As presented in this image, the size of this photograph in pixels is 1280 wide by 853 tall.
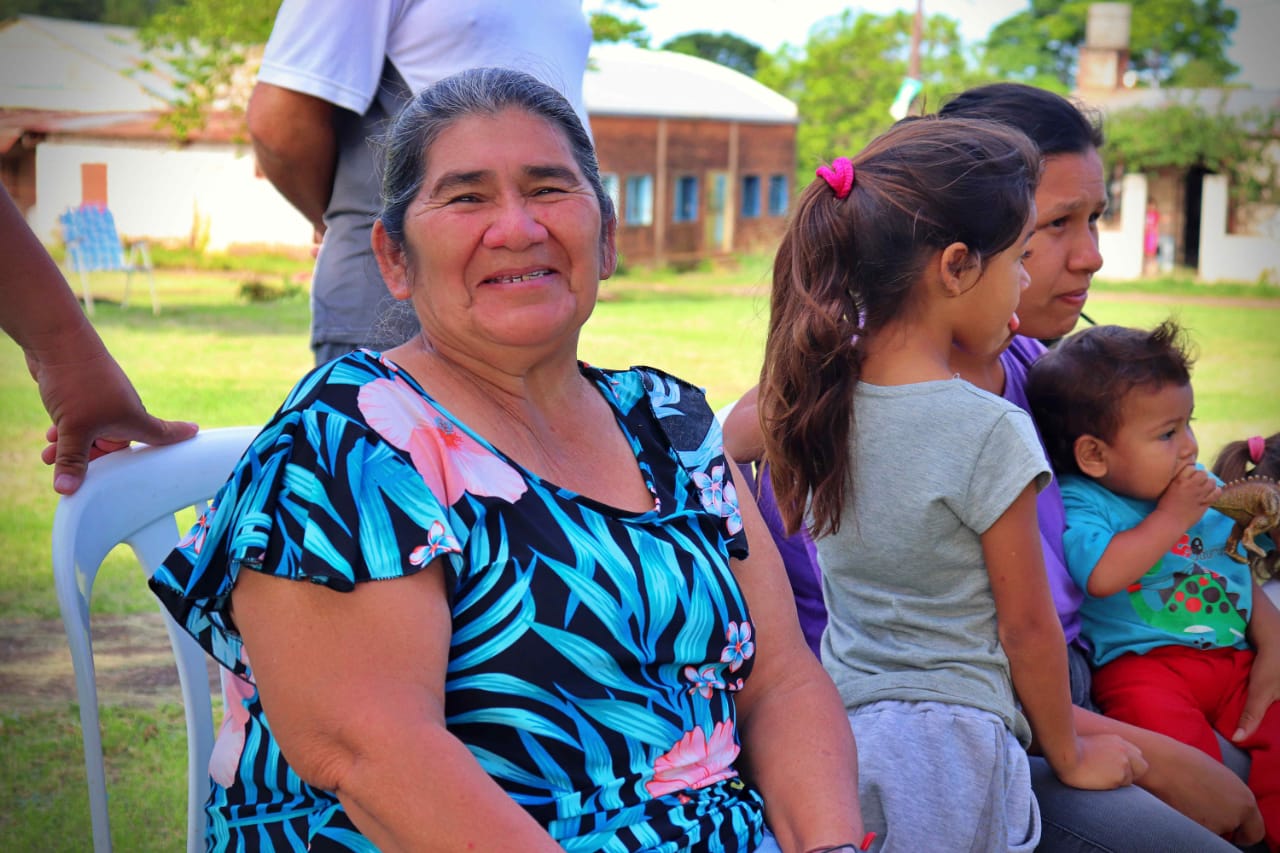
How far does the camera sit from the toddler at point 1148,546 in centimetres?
240

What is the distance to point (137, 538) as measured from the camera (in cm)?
210

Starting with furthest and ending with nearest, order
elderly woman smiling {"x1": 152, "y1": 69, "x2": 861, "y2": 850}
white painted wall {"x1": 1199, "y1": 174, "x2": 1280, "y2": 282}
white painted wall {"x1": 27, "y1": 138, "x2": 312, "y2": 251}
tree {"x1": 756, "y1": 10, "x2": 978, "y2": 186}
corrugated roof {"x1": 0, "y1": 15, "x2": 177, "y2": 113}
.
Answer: tree {"x1": 756, "y1": 10, "x2": 978, "y2": 186}, white painted wall {"x1": 1199, "y1": 174, "x2": 1280, "y2": 282}, corrugated roof {"x1": 0, "y1": 15, "x2": 177, "y2": 113}, white painted wall {"x1": 27, "y1": 138, "x2": 312, "y2": 251}, elderly woman smiling {"x1": 152, "y1": 69, "x2": 861, "y2": 850}

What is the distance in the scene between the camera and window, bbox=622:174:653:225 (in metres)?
25.5

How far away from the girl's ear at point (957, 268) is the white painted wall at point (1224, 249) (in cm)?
2484

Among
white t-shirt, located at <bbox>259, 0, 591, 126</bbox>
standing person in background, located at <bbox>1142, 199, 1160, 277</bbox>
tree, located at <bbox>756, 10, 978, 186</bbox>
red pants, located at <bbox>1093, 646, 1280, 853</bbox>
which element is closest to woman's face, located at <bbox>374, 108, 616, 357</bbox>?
white t-shirt, located at <bbox>259, 0, 591, 126</bbox>

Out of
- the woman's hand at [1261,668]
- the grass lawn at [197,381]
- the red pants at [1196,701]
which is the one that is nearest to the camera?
the red pants at [1196,701]

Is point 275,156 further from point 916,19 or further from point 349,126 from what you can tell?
point 916,19

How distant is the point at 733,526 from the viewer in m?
1.92

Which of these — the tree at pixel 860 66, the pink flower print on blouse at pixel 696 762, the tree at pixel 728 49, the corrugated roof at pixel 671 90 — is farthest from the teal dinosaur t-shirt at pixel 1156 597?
the tree at pixel 728 49

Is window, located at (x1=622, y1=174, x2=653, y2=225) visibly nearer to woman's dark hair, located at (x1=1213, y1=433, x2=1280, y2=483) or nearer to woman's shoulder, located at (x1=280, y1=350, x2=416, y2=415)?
woman's dark hair, located at (x1=1213, y1=433, x2=1280, y2=483)

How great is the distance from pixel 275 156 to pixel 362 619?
1.75 m

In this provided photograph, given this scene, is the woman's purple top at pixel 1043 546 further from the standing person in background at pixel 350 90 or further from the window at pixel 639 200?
the window at pixel 639 200

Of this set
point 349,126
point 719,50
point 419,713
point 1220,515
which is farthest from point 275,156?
point 719,50

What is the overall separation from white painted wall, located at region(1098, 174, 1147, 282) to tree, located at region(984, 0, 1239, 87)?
32.7ft
